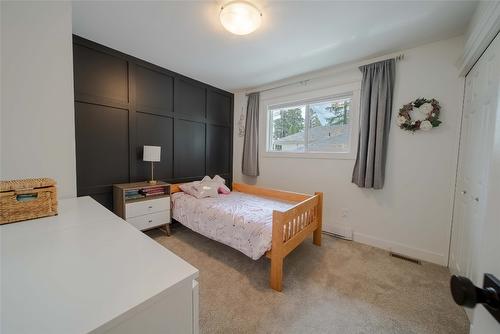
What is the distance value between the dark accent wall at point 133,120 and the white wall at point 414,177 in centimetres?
219

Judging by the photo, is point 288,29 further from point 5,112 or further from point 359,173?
point 5,112

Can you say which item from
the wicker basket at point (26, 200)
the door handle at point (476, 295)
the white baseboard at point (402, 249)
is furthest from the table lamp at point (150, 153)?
the white baseboard at point (402, 249)

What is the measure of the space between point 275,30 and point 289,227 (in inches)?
79.1

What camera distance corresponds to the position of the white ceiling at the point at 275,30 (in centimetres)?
171

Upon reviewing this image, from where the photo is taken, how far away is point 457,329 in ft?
4.56

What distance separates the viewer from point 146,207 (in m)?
2.54

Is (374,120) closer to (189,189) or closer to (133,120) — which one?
(189,189)

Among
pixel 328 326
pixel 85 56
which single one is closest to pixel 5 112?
pixel 85 56

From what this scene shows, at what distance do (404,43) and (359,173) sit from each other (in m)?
1.56

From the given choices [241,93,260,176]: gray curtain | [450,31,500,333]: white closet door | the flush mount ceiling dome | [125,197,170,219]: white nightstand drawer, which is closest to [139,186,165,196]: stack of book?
[125,197,170,219]: white nightstand drawer

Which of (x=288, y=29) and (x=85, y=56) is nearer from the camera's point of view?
(x=288, y=29)

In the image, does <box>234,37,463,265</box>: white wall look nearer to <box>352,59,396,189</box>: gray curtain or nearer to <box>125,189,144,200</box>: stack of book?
<box>352,59,396,189</box>: gray curtain

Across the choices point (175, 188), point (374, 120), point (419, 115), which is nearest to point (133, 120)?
point (175, 188)

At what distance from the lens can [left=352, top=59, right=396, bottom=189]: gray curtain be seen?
→ 7.91 ft
